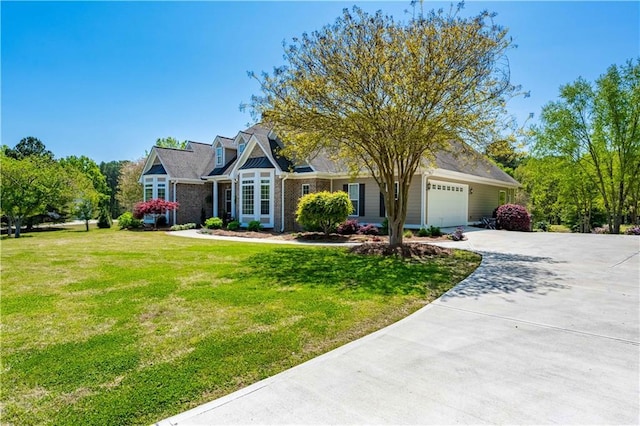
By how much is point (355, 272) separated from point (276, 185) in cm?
1214

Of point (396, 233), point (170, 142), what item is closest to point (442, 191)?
point (396, 233)

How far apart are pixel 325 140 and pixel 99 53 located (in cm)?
916

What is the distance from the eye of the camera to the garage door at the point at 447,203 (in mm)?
18391

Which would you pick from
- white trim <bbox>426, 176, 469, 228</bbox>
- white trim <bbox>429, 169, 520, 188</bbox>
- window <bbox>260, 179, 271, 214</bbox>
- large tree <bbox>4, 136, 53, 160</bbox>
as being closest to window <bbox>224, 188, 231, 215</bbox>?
window <bbox>260, 179, 271, 214</bbox>

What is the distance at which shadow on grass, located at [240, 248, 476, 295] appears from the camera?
7.07 metres

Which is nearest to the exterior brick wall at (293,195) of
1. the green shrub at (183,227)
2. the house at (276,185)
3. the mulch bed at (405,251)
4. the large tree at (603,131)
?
the house at (276,185)

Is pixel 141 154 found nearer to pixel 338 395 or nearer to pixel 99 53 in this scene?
pixel 99 53

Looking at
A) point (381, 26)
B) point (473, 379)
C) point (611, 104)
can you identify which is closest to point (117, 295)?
point (473, 379)

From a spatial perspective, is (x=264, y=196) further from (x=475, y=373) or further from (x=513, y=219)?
(x=475, y=373)

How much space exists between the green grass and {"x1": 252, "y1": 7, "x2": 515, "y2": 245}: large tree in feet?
12.8

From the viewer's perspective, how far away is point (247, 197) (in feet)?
68.5

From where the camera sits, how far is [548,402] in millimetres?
2926

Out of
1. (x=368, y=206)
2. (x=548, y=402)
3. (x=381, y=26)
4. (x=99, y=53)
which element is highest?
(x=99, y=53)

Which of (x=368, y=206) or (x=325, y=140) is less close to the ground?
(x=325, y=140)
